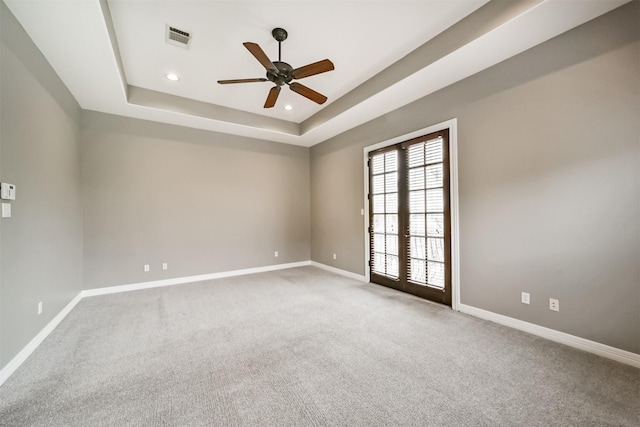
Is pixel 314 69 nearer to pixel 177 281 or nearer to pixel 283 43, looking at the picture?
pixel 283 43

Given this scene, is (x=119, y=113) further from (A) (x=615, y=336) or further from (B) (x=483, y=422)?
(A) (x=615, y=336)

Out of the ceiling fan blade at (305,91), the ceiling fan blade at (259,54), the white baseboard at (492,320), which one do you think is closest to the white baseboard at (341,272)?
the white baseboard at (492,320)

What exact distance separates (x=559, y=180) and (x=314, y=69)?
2.61 m

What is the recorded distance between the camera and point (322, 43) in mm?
2902

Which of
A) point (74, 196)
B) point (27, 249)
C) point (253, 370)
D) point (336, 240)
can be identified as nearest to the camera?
point (253, 370)

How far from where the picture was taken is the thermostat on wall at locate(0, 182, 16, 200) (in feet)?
6.47

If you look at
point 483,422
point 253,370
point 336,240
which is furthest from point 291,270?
point 483,422

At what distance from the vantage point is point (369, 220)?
4.59m

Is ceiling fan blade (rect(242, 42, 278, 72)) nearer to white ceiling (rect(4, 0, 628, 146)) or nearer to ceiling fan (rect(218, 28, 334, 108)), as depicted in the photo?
ceiling fan (rect(218, 28, 334, 108))

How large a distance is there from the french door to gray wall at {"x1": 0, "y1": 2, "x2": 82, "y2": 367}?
4.27 m

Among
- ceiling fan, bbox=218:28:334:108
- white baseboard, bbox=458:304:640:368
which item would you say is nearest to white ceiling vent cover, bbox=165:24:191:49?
ceiling fan, bbox=218:28:334:108

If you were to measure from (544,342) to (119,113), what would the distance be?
21.0 ft

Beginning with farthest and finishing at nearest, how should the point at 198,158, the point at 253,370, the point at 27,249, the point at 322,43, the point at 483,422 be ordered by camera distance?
the point at 198,158, the point at 322,43, the point at 27,249, the point at 253,370, the point at 483,422

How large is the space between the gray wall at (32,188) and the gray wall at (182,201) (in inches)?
22.5
